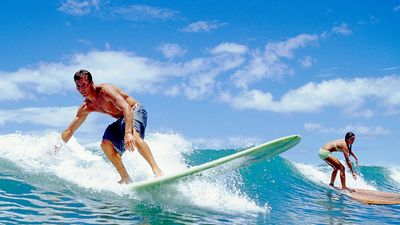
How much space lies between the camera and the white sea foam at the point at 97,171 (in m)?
6.55

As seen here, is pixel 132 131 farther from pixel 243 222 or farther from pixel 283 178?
A: pixel 283 178

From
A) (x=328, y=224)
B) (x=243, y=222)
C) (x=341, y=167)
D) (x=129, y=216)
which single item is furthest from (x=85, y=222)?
(x=341, y=167)

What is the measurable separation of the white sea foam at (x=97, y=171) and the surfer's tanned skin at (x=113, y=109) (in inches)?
17.7

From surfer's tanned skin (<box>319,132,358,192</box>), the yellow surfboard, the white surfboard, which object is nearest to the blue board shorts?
the white surfboard

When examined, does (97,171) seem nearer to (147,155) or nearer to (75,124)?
(75,124)

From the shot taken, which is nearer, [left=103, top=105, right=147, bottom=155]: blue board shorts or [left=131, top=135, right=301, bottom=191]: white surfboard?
[left=131, top=135, right=301, bottom=191]: white surfboard

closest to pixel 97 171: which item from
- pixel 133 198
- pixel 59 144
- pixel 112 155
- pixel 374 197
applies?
pixel 59 144

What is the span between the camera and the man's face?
244 inches

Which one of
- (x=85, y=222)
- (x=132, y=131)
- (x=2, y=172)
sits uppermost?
(x=132, y=131)

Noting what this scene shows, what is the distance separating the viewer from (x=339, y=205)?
9164 mm

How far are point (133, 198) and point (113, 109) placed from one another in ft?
4.42

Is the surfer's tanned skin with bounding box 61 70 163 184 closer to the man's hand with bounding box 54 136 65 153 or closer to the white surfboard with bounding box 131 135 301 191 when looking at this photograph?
the white surfboard with bounding box 131 135 301 191

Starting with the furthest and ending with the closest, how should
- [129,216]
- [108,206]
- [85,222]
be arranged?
[108,206] → [129,216] → [85,222]

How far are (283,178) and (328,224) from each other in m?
6.55
